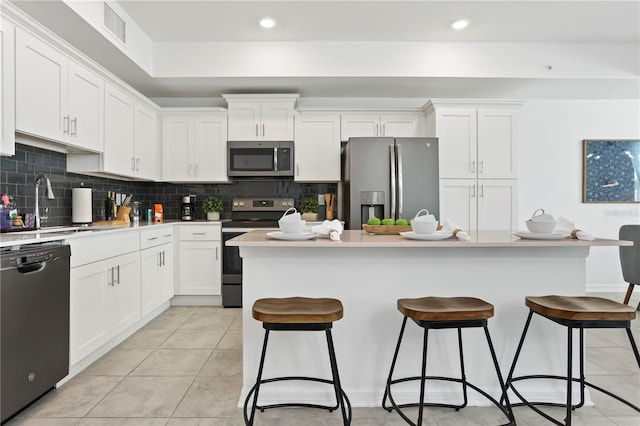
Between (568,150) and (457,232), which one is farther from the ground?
(568,150)

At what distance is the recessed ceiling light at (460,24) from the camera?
3258mm

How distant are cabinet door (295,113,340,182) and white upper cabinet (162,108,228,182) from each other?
33.7 inches

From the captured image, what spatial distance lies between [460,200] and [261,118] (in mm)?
2363

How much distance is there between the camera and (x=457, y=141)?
13.2 ft

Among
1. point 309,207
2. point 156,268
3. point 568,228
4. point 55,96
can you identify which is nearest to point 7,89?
point 55,96

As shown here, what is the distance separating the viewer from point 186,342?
9.55 ft

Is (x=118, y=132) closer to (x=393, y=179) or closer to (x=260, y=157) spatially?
(x=260, y=157)

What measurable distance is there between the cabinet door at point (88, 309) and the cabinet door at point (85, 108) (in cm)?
97

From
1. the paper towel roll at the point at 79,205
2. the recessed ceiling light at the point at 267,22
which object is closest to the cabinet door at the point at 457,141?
the recessed ceiling light at the point at 267,22

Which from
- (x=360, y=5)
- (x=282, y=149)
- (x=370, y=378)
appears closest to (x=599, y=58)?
(x=360, y=5)

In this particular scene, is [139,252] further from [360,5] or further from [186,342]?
[360,5]

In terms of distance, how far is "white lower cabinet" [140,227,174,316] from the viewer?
3.22 m

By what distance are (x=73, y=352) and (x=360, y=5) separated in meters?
3.23

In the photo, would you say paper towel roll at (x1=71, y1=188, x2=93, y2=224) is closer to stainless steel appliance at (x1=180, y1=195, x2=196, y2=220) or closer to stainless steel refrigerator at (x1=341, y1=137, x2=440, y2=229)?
stainless steel appliance at (x1=180, y1=195, x2=196, y2=220)
